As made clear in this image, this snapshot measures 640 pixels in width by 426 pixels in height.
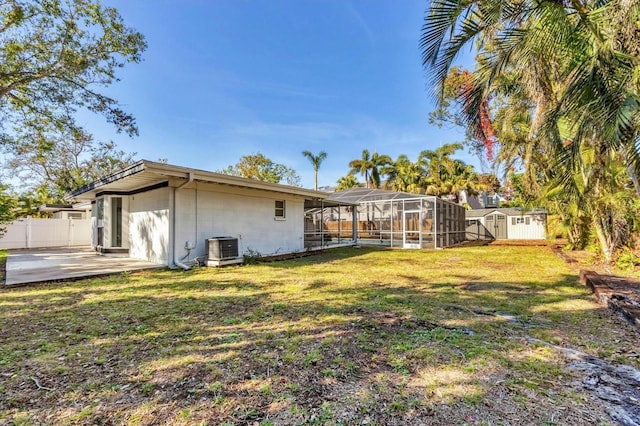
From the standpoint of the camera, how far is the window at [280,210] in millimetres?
11430

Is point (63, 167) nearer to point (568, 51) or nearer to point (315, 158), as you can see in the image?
point (315, 158)

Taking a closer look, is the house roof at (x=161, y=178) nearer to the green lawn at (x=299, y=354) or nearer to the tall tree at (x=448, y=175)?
the green lawn at (x=299, y=354)

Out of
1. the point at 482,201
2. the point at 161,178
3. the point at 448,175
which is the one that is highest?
the point at 448,175

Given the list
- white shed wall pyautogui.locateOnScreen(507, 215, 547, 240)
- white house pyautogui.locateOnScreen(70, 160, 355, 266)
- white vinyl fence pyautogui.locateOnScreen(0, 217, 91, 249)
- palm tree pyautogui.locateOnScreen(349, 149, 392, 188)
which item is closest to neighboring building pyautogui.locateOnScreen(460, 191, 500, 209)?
white shed wall pyautogui.locateOnScreen(507, 215, 547, 240)

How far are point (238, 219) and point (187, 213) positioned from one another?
1769mm

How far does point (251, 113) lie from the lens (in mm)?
19750

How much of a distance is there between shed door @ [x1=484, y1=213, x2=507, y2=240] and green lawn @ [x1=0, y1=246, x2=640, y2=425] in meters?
19.5

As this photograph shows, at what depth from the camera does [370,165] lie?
1133 inches

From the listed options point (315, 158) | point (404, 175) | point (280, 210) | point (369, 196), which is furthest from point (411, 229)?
point (315, 158)

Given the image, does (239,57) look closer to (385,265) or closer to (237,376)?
(385,265)

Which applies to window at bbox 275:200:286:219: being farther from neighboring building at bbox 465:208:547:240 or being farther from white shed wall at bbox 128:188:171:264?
neighboring building at bbox 465:208:547:240

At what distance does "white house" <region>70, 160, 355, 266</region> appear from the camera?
27.0 feet

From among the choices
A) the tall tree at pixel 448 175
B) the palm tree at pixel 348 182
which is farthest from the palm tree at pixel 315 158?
the tall tree at pixel 448 175

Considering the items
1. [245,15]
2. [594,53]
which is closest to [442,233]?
[594,53]
